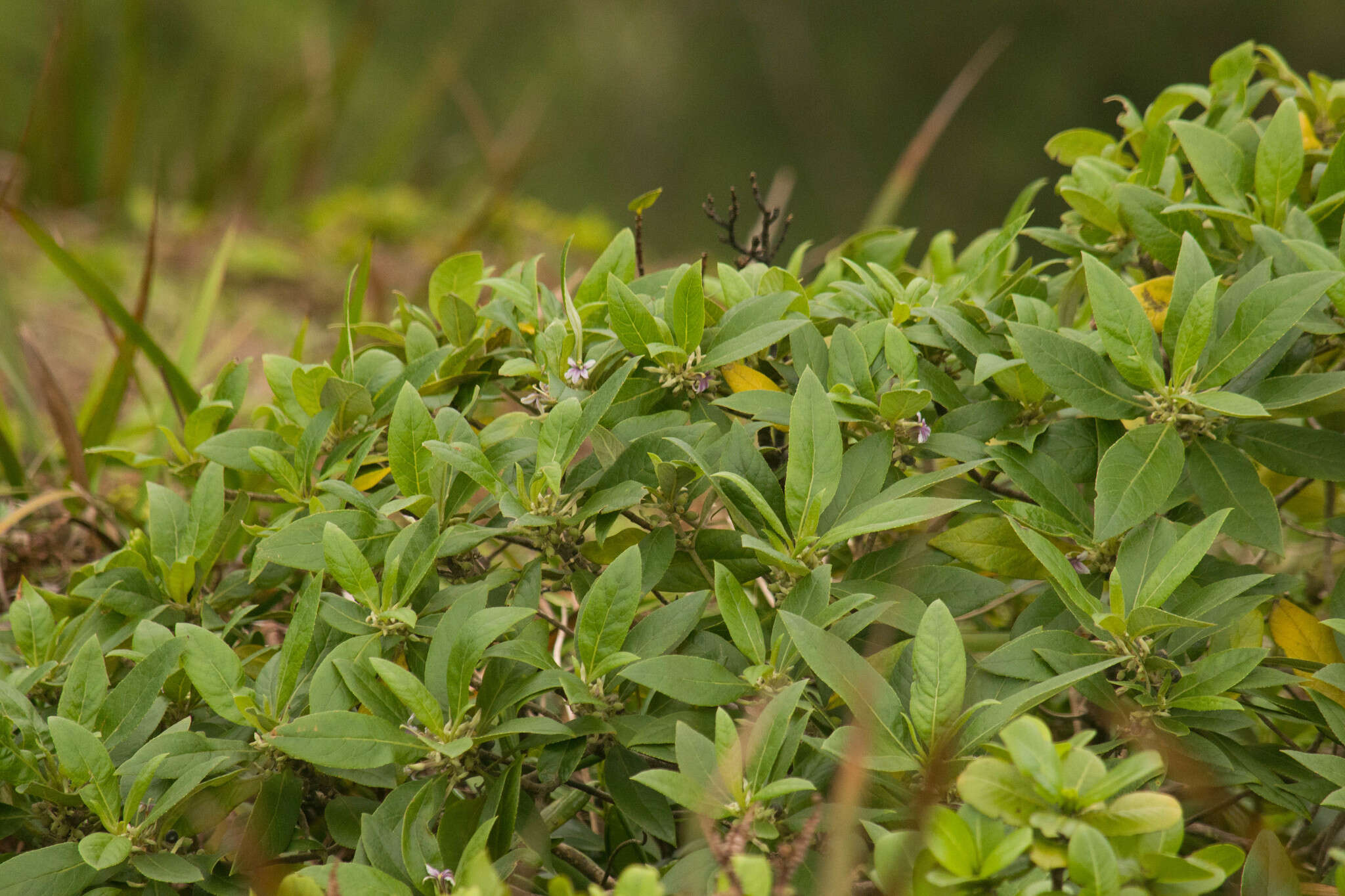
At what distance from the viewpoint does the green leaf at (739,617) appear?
715 millimetres

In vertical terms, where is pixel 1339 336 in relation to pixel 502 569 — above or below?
above

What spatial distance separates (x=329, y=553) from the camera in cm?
75

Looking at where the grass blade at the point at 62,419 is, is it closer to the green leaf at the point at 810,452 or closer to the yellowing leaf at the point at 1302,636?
the green leaf at the point at 810,452

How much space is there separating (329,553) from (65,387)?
2637 mm

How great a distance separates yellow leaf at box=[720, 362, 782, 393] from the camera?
0.89 metres

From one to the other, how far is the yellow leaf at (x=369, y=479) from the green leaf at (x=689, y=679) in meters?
0.35

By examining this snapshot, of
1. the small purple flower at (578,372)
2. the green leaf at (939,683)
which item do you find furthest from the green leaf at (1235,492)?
the small purple flower at (578,372)

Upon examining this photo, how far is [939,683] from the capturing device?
669 mm

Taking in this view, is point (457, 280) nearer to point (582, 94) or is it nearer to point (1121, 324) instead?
Answer: point (1121, 324)

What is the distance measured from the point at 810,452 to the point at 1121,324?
26 centimetres

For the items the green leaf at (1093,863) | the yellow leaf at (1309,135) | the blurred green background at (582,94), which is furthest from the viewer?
the blurred green background at (582,94)

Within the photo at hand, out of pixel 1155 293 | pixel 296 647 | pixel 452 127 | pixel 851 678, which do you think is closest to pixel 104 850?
pixel 296 647

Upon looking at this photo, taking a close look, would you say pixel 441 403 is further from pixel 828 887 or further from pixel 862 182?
pixel 862 182

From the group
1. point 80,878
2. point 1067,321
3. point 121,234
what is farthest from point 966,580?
point 121,234
